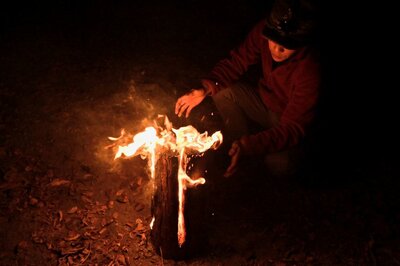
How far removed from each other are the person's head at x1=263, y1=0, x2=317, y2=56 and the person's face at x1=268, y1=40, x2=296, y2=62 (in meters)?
0.20

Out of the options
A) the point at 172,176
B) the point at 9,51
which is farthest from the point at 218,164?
the point at 9,51

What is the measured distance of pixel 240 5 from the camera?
8.25 meters

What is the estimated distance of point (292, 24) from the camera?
11.2ft

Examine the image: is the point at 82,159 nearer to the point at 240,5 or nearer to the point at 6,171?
the point at 6,171

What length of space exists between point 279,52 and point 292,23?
1.60 ft

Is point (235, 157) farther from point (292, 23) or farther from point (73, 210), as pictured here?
point (73, 210)

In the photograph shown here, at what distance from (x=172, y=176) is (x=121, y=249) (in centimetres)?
133

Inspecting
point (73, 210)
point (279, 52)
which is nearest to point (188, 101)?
point (279, 52)

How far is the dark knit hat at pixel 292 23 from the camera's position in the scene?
335 centimetres

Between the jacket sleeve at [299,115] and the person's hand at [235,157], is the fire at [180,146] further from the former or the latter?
the jacket sleeve at [299,115]

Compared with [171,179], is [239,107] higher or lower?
lower

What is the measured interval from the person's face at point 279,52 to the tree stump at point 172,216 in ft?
5.72

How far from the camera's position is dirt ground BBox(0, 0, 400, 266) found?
388cm

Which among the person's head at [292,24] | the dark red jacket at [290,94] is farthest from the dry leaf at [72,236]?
the person's head at [292,24]
